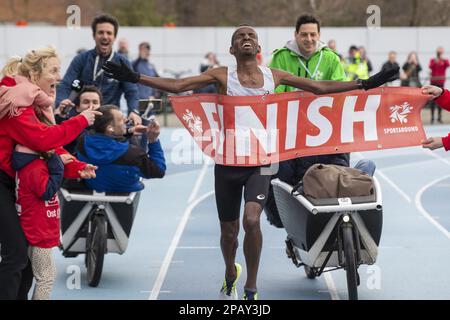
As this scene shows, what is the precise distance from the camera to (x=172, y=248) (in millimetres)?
10922

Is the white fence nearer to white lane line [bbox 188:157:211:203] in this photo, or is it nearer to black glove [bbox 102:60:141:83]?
white lane line [bbox 188:157:211:203]

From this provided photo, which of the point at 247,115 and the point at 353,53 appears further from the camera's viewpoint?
the point at 353,53

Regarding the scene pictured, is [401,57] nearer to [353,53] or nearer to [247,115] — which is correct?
[353,53]

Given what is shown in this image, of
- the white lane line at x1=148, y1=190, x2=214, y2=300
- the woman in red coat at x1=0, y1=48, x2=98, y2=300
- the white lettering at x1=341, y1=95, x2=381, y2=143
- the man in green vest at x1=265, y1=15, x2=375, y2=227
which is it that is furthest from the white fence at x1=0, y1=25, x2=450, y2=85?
the woman in red coat at x1=0, y1=48, x2=98, y2=300

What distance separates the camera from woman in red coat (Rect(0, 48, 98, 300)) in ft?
A: 22.0

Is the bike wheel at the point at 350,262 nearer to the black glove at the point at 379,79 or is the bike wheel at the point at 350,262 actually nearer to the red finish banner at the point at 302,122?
the red finish banner at the point at 302,122

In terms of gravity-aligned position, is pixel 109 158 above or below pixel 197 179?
above

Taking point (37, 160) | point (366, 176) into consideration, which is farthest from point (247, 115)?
point (37, 160)

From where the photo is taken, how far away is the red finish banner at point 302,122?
7.85 meters

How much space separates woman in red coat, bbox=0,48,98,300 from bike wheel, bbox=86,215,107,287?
6.10 feet

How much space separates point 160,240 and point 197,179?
6044 mm

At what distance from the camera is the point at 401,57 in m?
40.8

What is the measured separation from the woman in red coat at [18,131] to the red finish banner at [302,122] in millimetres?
1297

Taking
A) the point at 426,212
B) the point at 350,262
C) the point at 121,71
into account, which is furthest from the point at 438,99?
the point at 426,212
